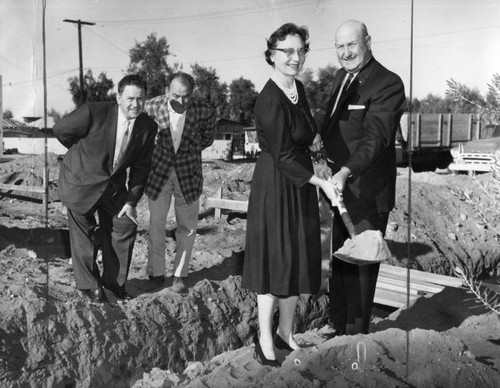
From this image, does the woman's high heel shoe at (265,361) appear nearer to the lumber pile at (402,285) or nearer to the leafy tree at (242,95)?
the lumber pile at (402,285)

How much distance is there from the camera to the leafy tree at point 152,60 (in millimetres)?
4566

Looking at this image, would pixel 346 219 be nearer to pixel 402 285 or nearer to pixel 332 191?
pixel 332 191

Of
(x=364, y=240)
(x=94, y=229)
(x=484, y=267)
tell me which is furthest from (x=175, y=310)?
(x=484, y=267)

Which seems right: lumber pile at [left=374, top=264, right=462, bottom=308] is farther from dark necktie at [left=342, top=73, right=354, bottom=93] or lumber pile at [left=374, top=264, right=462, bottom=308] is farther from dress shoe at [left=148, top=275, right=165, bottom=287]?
dark necktie at [left=342, top=73, right=354, bottom=93]

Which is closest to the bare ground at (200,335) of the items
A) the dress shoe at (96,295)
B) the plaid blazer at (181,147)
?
the dress shoe at (96,295)

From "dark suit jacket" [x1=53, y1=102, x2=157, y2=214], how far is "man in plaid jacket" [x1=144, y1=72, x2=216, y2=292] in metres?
0.25

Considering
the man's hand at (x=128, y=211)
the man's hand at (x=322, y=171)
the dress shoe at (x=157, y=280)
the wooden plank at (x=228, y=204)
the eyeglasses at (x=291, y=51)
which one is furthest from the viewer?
the wooden plank at (x=228, y=204)

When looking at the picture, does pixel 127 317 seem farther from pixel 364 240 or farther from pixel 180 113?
pixel 364 240

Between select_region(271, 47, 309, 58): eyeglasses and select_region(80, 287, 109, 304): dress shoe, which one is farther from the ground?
select_region(271, 47, 309, 58): eyeglasses

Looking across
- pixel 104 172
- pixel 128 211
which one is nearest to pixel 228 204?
pixel 128 211

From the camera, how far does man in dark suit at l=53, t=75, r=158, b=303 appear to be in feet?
13.3

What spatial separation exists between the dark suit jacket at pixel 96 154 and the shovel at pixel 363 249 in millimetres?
1371

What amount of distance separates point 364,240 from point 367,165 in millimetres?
377

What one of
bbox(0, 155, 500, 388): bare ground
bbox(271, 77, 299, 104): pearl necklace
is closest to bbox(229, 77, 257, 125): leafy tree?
bbox(0, 155, 500, 388): bare ground
